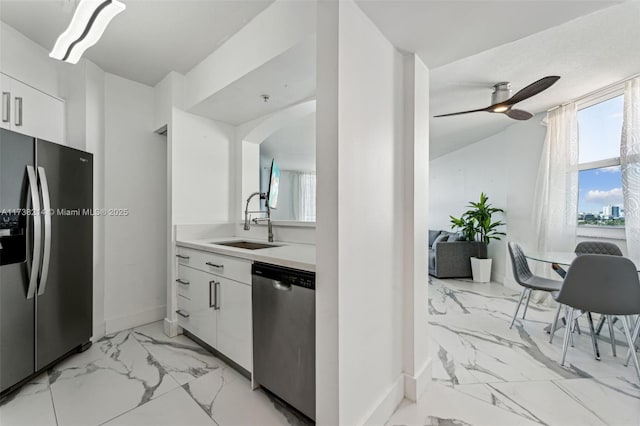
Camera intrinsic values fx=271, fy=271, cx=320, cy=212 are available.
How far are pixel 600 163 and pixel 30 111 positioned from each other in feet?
18.2

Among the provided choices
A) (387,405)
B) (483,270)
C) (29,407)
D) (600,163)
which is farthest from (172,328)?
(600,163)

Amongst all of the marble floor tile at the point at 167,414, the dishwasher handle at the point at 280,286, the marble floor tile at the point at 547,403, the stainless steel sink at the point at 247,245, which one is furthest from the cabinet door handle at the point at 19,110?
the marble floor tile at the point at 547,403

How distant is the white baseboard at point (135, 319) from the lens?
250 centimetres

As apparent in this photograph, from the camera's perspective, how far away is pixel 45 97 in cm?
221

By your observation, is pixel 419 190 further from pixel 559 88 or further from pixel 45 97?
pixel 45 97

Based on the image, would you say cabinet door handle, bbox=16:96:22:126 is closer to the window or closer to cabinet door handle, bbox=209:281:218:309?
cabinet door handle, bbox=209:281:218:309

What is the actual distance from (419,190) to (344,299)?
88cm

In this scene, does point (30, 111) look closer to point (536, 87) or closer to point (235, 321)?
point (235, 321)

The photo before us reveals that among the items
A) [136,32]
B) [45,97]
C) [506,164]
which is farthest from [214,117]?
[506,164]

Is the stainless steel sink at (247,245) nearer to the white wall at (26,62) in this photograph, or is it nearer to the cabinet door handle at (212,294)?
the cabinet door handle at (212,294)

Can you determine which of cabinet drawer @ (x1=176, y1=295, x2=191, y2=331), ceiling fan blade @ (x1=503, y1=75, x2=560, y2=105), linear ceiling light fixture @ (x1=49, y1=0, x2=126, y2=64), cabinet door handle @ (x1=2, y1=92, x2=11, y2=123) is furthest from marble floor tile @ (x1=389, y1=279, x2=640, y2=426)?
cabinet door handle @ (x1=2, y1=92, x2=11, y2=123)

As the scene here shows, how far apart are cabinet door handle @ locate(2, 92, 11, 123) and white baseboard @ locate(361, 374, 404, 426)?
2995mm

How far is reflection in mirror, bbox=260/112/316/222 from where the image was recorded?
4652 mm

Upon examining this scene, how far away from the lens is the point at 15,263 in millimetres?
1652
